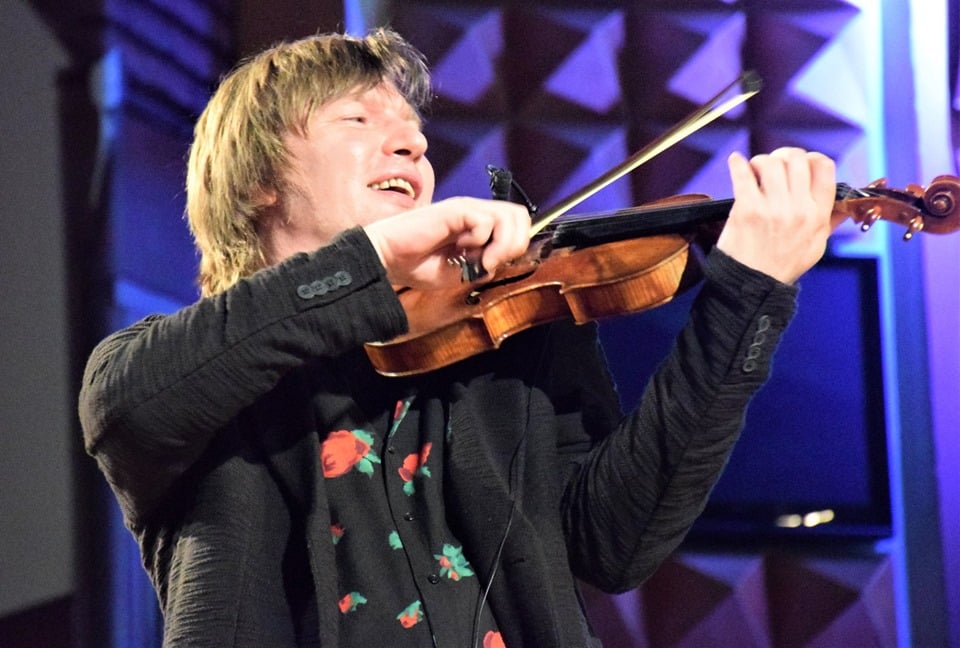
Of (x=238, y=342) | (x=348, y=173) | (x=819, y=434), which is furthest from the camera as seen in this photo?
(x=819, y=434)

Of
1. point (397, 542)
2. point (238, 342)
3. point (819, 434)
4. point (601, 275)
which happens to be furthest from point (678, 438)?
point (819, 434)

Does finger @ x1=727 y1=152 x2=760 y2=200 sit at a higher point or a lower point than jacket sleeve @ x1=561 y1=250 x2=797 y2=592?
higher

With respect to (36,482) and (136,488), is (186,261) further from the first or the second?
(136,488)

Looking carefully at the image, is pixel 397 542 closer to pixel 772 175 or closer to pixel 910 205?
pixel 772 175

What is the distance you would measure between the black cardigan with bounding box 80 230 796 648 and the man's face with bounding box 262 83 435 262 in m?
0.21

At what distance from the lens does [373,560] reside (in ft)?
3.86

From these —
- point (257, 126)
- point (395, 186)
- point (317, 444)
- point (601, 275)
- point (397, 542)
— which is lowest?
point (397, 542)

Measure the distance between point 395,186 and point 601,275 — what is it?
337mm

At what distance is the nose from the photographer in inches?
57.4

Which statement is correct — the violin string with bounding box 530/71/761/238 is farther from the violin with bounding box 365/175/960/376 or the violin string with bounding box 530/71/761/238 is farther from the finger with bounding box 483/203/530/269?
the finger with bounding box 483/203/530/269

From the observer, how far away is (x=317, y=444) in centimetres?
119

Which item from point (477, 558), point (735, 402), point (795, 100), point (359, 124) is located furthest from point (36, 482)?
point (795, 100)

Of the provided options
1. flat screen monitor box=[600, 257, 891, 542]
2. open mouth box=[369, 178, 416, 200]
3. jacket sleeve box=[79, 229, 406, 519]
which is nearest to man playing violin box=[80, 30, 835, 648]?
jacket sleeve box=[79, 229, 406, 519]

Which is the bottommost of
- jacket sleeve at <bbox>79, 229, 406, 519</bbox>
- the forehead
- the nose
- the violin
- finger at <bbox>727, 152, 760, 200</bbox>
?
jacket sleeve at <bbox>79, 229, 406, 519</bbox>
